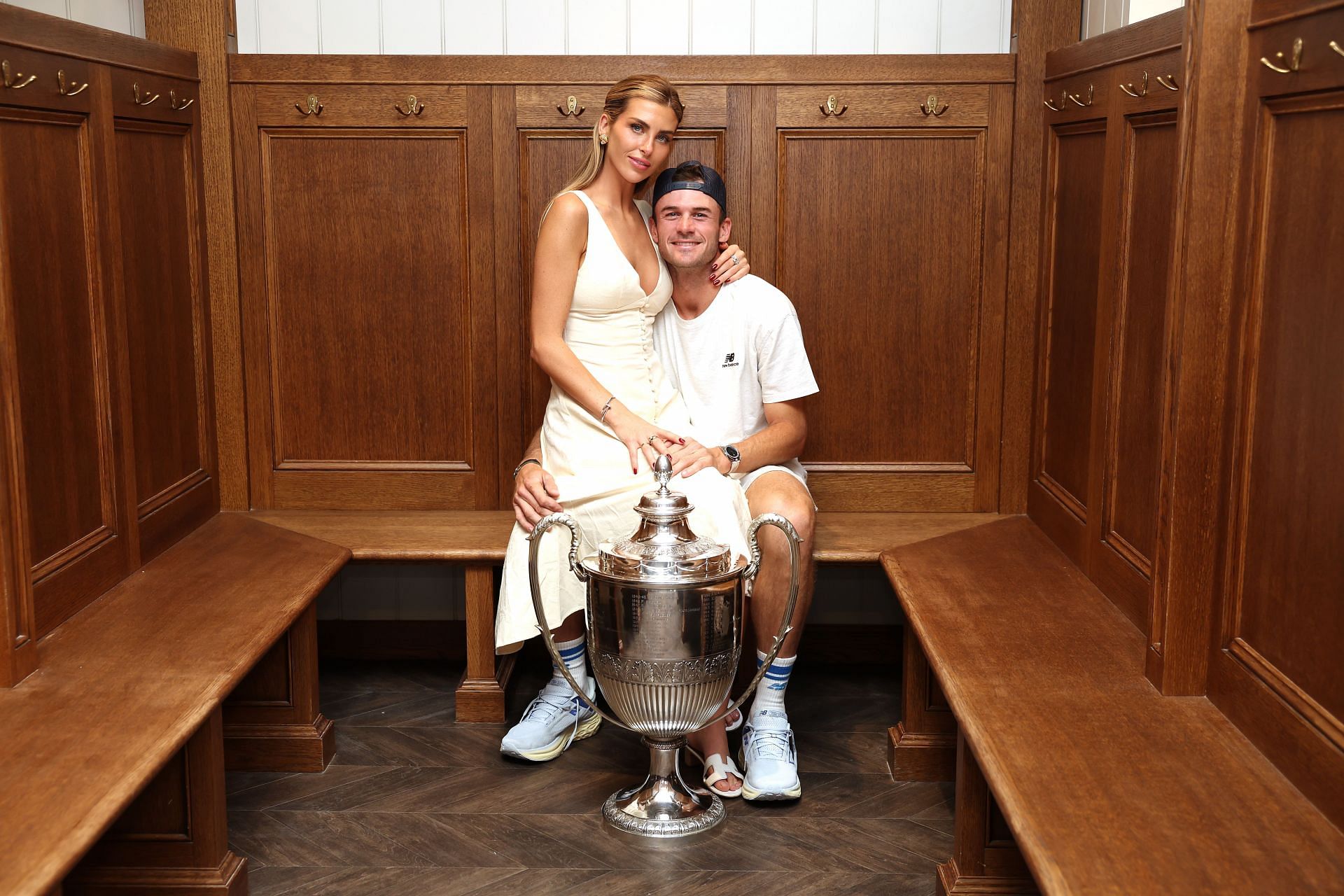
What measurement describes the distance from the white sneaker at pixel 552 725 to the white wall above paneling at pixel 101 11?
1.84 metres

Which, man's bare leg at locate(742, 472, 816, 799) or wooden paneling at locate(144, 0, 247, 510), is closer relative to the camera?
man's bare leg at locate(742, 472, 816, 799)

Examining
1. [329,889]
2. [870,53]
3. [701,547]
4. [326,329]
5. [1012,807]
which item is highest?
[870,53]

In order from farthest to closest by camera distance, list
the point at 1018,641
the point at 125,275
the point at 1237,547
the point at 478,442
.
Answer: the point at 478,442, the point at 125,275, the point at 1018,641, the point at 1237,547

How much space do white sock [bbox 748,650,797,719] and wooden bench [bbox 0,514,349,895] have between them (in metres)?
1.02

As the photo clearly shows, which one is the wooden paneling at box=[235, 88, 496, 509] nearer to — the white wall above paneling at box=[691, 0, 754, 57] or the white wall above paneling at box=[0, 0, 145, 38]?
the white wall above paneling at box=[0, 0, 145, 38]

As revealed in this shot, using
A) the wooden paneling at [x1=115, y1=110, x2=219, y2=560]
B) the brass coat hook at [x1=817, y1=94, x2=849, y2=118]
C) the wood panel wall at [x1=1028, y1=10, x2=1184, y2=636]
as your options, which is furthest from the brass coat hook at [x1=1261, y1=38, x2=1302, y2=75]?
the wooden paneling at [x1=115, y1=110, x2=219, y2=560]

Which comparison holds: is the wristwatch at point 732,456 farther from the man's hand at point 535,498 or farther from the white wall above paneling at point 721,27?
the white wall above paneling at point 721,27

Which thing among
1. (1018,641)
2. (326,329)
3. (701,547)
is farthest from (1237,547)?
(326,329)

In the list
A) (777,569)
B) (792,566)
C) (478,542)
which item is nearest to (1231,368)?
(792,566)

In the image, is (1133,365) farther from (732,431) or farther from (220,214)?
(220,214)

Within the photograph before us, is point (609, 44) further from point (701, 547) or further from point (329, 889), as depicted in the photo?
point (329, 889)

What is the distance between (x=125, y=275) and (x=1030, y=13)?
2.32 metres

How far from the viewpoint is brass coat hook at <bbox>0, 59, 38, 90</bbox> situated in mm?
2455

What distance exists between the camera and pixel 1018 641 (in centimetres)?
260
